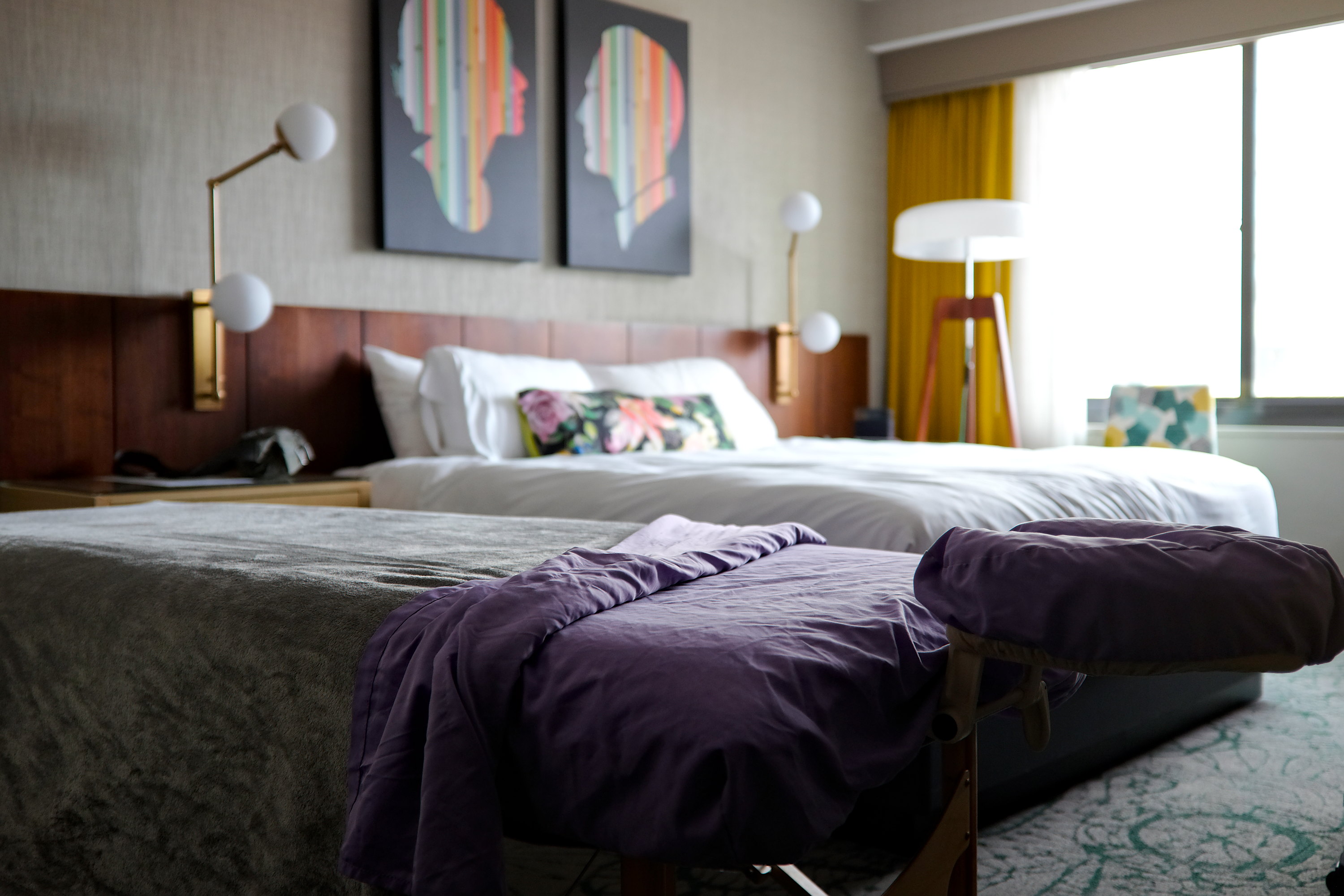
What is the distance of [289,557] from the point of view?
64.6 inches

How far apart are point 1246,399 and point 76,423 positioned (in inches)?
176

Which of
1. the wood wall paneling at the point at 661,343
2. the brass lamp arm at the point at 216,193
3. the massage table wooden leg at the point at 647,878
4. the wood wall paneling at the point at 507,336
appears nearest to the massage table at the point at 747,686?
the massage table wooden leg at the point at 647,878

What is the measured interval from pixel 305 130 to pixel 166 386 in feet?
2.83

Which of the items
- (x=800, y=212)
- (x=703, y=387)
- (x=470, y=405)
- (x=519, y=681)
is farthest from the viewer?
(x=800, y=212)

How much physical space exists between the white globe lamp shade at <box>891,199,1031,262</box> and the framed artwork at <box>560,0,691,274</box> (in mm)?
926

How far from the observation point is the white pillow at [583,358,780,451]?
13.2 feet

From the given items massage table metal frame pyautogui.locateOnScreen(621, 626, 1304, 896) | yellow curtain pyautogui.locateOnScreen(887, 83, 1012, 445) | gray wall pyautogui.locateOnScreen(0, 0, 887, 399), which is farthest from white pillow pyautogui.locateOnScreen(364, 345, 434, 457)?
yellow curtain pyautogui.locateOnScreen(887, 83, 1012, 445)

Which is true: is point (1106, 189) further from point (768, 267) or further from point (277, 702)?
point (277, 702)

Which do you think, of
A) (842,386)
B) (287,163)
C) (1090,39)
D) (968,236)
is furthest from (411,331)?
(1090,39)

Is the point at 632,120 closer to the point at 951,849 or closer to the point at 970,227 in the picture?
the point at 970,227

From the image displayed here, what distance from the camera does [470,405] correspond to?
350 cm

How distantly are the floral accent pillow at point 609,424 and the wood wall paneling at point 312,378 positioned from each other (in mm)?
598

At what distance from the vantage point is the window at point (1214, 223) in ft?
15.2

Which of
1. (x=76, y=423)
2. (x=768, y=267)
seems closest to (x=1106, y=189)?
(x=768, y=267)
